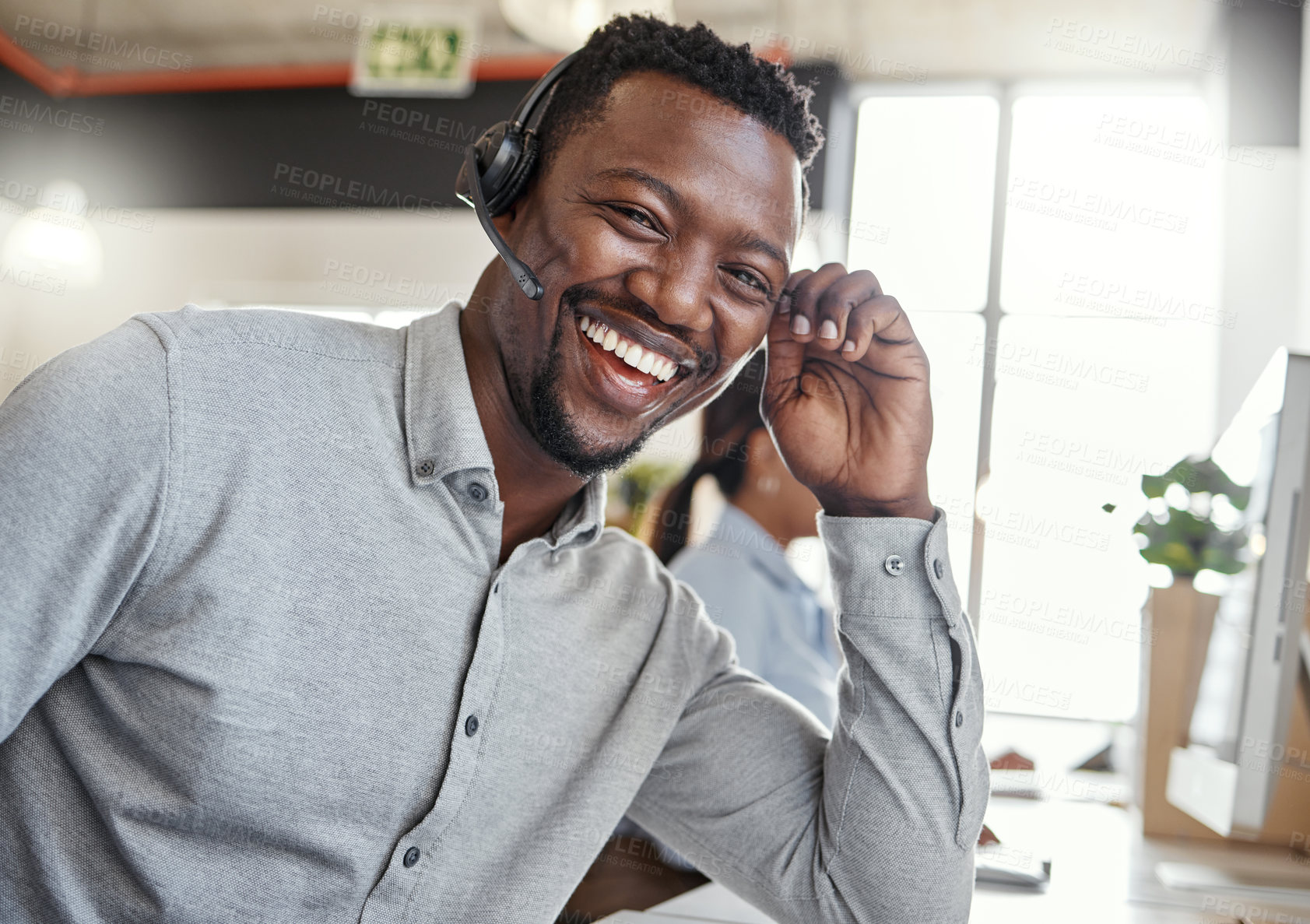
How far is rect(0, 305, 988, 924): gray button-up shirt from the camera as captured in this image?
0.80 meters

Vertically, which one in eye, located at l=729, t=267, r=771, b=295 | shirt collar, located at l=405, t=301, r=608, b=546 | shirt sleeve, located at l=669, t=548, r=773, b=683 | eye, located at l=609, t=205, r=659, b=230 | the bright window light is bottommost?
shirt sleeve, located at l=669, t=548, r=773, b=683

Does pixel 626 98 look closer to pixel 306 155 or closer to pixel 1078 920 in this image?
pixel 1078 920

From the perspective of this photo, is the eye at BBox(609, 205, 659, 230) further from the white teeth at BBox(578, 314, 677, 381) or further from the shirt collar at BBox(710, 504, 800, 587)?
the shirt collar at BBox(710, 504, 800, 587)

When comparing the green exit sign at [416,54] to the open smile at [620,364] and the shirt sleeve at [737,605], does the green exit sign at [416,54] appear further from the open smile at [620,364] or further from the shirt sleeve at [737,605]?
the open smile at [620,364]

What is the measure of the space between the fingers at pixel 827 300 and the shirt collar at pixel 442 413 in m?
0.34

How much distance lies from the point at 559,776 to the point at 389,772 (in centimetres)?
20

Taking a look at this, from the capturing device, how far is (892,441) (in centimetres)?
110

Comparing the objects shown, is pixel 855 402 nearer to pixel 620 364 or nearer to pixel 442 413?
pixel 620 364

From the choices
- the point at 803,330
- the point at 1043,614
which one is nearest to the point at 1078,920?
the point at 803,330

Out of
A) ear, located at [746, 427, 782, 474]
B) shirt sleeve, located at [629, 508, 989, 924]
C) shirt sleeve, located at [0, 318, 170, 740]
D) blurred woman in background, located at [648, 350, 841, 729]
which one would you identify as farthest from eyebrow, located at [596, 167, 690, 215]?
ear, located at [746, 427, 782, 474]

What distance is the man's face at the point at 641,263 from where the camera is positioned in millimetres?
1021

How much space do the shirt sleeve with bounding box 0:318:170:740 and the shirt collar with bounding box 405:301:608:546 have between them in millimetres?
225

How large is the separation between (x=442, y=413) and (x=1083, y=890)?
100cm

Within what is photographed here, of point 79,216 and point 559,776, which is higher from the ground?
point 79,216
